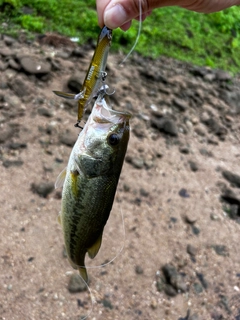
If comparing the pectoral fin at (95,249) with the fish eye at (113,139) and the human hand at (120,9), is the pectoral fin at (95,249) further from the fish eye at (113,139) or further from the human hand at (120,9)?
the human hand at (120,9)

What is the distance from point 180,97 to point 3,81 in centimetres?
236

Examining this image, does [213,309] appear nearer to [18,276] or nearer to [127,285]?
[127,285]

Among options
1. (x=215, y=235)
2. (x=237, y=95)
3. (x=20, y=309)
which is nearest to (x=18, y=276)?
(x=20, y=309)

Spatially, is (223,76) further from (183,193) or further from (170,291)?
(170,291)

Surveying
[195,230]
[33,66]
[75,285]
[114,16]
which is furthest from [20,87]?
[114,16]

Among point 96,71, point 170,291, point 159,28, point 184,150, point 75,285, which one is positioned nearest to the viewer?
point 96,71

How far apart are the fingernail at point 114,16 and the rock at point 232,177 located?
296cm

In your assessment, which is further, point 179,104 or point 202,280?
point 179,104

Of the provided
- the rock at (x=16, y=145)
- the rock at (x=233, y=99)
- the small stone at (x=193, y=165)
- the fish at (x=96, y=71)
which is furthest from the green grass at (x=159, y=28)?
the fish at (x=96, y=71)

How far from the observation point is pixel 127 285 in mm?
3365

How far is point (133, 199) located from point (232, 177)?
4.51 ft

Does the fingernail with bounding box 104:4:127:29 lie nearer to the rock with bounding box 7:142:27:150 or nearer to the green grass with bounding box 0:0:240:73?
the rock with bounding box 7:142:27:150

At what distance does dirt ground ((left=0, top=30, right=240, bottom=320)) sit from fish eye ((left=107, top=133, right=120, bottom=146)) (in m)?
1.36

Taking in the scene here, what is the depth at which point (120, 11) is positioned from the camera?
218 cm
